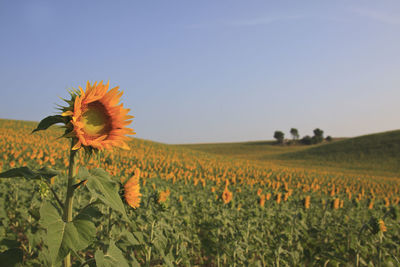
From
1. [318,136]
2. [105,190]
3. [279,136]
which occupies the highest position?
[279,136]

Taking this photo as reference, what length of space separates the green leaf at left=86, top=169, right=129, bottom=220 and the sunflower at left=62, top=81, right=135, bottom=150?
17cm

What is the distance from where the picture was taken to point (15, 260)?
155cm

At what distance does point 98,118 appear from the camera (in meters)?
1.58

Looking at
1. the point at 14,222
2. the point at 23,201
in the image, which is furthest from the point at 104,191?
the point at 14,222

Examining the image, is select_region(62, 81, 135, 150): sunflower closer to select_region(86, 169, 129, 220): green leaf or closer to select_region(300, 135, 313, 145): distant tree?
select_region(86, 169, 129, 220): green leaf

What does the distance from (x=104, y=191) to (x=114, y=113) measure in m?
0.53

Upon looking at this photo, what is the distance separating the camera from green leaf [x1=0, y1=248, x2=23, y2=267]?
1523mm

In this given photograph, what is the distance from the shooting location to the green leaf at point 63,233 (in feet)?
3.82

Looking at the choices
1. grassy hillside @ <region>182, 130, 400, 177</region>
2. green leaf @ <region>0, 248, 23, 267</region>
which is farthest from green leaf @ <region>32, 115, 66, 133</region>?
grassy hillside @ <region>182, 130, 400, 177</region>

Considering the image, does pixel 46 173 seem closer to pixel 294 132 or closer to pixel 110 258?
pixel 110 258

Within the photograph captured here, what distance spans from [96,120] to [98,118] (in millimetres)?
17

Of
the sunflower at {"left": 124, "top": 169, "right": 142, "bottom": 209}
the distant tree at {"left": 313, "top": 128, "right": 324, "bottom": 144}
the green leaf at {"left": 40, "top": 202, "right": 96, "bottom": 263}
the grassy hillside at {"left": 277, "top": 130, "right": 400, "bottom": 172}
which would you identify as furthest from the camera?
the distant tree at {"left": 313, "top": 128, "right": 324, "bottom": 144}

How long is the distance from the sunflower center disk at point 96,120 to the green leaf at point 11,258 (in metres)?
0.88

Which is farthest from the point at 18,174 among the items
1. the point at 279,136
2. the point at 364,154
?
the point at 279,136
